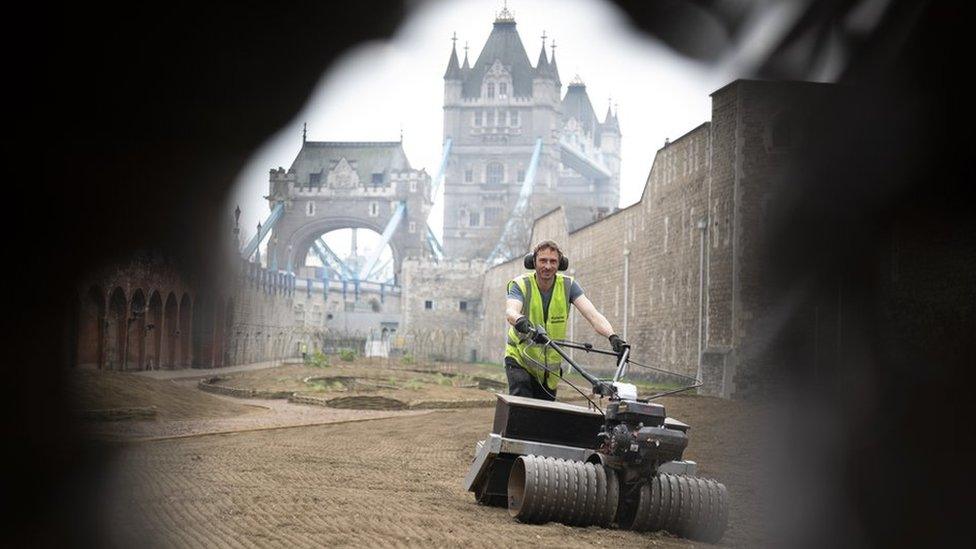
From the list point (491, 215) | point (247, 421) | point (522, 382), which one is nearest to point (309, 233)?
point (522, 382)

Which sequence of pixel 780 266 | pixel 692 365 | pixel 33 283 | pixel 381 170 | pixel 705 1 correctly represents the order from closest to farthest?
1. pixel 33 283
2. pixel 705 1
3. pixel 780 266
4. pixel 381 170
5. pixel 692 365

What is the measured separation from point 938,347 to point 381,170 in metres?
2.20

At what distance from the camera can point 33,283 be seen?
1.67 m

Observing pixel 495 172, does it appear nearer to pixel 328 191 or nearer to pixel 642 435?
pixel 642 435

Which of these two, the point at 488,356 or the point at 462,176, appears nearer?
the point at 488,356

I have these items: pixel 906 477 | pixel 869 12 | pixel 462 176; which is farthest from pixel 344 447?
pixel 462 176

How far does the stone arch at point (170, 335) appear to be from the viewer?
290 cm

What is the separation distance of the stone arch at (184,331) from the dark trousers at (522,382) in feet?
8.06

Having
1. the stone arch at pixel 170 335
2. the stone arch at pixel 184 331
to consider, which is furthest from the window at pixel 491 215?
the stone arch at pixel 170 335

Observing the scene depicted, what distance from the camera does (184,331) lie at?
306cm

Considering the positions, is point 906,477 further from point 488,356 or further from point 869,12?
point 488,356

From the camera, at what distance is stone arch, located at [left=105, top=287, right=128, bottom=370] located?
2.42 m

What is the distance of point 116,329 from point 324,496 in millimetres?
3081

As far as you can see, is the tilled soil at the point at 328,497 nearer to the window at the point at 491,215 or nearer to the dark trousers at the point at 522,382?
the dark trousers at the point at 522,382
